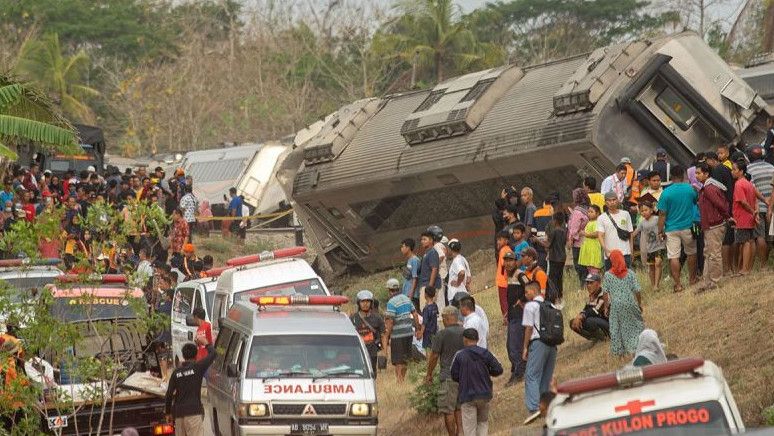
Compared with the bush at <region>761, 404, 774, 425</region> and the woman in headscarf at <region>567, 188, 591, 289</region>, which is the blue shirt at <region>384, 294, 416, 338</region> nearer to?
the woman in headscarf at <region>567, 188, 591, 289</region>

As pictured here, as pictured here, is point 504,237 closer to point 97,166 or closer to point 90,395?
point 90,395

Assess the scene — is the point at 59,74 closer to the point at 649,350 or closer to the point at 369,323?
the point at 369,323

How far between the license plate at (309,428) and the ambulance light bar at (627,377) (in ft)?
23.6

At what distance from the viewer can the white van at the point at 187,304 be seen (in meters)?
24.3

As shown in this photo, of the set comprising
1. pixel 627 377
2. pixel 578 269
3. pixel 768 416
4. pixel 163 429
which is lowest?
pixel 768 416

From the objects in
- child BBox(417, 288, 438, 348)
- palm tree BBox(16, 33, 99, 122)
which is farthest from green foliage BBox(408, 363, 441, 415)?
palm tree BBox(16, 33, 99, 122)

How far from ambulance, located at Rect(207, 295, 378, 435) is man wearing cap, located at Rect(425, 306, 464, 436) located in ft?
2.68

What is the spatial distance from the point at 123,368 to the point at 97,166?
84.2ft

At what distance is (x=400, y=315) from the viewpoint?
21797 mm

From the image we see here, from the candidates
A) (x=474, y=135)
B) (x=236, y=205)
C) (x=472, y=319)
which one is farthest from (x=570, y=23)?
(x=472, y=319)

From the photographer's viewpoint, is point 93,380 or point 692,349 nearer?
point 93,380

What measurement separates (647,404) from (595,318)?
32.2 ft

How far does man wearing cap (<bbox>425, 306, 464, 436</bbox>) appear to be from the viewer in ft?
58.3

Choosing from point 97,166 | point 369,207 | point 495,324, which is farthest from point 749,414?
point 97,166
